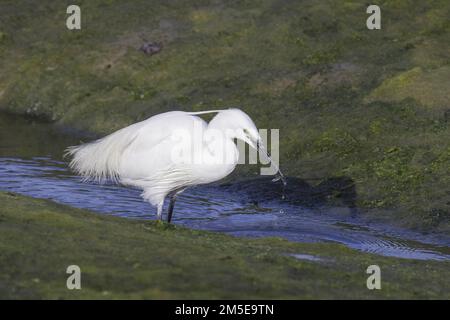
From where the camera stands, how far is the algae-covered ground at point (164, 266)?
26.5 ft

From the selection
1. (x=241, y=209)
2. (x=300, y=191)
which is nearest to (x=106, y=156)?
(x=241, y=209)

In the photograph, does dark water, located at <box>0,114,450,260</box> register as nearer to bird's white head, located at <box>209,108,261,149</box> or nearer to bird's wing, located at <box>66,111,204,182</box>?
bird's wing, located at <box>66,111,204,182</box>

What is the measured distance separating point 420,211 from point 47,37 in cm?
1389

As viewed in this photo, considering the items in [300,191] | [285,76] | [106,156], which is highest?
[285,76]

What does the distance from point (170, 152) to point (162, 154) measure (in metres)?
0.15

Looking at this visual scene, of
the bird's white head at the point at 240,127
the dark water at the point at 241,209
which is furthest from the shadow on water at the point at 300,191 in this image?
the bird's white head at the point at 240,127

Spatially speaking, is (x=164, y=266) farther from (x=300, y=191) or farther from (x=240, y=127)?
(x=300, y=191)

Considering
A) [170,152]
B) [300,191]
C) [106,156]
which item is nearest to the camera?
[170,152]

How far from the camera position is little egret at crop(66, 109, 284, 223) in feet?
37.7

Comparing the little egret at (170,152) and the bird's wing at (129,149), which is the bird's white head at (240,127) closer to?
the little egret at (170,152)

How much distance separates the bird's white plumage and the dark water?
5.26 feet

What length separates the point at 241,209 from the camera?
598 inches

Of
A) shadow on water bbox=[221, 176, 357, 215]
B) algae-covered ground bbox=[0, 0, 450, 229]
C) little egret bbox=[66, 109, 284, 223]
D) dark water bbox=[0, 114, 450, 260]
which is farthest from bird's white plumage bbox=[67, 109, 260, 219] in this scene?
algae-covered ground bbox=[0, 0, 450, 229]

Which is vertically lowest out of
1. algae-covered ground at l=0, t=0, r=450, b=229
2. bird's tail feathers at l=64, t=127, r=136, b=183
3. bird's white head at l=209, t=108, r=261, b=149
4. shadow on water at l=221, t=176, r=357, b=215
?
shadow on water at l=221, t=176, r=357, b=215
